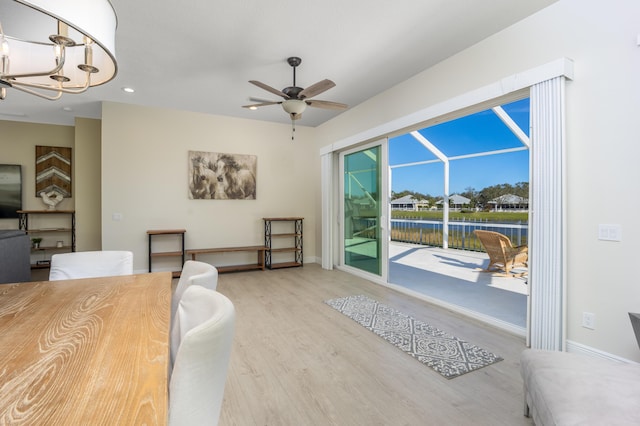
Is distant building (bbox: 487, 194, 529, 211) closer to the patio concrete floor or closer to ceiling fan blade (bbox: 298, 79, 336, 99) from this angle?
the patio concrete floor

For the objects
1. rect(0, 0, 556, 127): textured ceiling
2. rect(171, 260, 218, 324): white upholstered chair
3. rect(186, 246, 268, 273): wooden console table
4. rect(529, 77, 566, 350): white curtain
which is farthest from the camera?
rect(186, 246, 268, 273): wooden console table

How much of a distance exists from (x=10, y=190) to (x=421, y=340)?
733 cm

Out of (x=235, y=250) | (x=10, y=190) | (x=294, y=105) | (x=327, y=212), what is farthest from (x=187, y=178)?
(x=10, y=190)

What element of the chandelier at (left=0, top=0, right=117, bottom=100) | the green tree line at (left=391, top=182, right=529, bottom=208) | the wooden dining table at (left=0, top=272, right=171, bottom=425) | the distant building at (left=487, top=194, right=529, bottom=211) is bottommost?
the wooden dining table at (left=0, top=272, right=171, bottom=425)

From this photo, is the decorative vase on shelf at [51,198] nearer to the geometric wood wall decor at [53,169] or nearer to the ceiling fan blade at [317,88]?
the geometric wood wall decor at [53,169]

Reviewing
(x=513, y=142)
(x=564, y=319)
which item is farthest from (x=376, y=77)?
(x=513, y=142)

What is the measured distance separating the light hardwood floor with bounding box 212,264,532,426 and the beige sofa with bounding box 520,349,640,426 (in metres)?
0.42

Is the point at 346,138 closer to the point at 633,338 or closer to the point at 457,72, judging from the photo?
the point at 457,72

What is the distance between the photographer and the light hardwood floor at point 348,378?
1721 millimetres

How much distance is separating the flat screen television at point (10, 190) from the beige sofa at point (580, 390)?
773 centimetres

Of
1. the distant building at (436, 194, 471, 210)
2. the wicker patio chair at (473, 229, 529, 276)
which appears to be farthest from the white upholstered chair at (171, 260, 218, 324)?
the distant building at (436, 194, 471, 210)

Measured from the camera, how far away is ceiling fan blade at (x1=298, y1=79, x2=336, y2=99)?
2.97 meters

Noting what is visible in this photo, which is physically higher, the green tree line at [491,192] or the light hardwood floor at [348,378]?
the green tree line at [491,192]

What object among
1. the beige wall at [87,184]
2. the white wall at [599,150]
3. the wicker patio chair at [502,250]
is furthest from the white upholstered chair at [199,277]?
the beige wall at [87,184]
